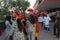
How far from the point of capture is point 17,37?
9.56 meters

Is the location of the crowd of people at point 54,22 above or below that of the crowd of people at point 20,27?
below

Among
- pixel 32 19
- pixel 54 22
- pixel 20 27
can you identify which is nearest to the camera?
pixel 20 27

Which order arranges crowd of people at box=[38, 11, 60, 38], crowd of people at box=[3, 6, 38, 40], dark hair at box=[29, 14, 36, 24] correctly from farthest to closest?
1. crowd of people at box=[38, 11, 60, 38]
2. dark hair at box=[29, 14, 36, 24]
3. crowd of people at box=[3, 6, 38, 40]

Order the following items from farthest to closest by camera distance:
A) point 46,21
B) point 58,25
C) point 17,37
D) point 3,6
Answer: point 3,6
point 46,21
point 58,25
point 17,37

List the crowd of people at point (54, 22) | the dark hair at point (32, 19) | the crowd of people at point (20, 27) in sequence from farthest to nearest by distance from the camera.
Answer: the crowd of people at point (54, 22), the dark hair at point (32, 19), the crowd of people at point (20, 27)

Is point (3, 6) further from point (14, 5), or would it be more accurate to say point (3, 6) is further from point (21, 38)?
point (21, 38)

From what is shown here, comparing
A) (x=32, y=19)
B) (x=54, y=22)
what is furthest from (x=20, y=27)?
(x=54, y=22)

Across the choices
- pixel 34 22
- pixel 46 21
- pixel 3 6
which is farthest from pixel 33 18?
pixel 3 6

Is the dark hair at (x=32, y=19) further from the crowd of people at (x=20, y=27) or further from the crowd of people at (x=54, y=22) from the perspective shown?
the crowd of people at (x=54, y=22)

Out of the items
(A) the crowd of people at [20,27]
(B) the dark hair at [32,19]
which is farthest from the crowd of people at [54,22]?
(B) the dark hair at [32,19]

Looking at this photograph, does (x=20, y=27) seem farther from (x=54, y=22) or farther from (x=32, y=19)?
(x=54, y=22)

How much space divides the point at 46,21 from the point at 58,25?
5010mm

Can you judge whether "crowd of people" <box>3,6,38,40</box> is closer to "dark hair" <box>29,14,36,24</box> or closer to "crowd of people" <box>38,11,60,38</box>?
"dark hair" <box>29,14,36,24</box>

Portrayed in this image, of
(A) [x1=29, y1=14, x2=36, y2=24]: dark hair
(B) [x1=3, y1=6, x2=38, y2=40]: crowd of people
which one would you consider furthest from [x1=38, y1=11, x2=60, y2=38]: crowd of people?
(A) [x1=29, y1=14, x2=36, y2=24]: dark hair
